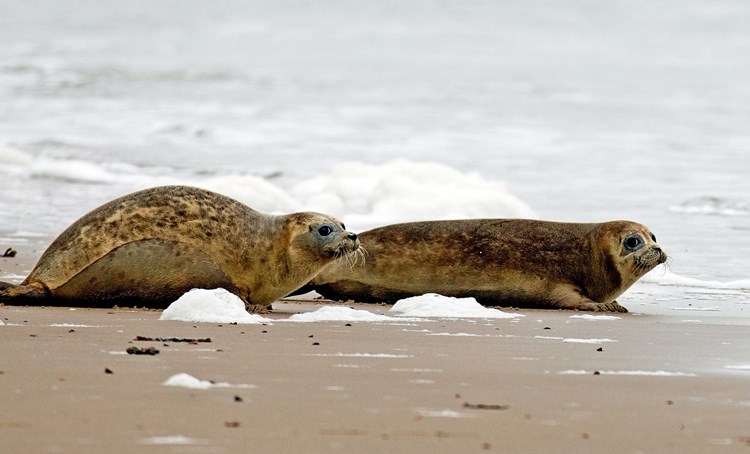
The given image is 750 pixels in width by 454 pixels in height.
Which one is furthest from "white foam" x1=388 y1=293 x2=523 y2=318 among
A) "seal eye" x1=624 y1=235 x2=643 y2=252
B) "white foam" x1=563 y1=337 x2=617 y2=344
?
"seal eye" x1=624 y1=235 x2=643 y2=252

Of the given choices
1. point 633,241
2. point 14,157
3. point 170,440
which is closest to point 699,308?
point 633,241

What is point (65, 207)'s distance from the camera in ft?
53.8

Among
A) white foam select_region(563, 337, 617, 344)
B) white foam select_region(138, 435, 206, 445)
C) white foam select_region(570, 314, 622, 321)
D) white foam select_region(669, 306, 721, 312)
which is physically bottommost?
white foam select_region(138, 435, 206, 445)

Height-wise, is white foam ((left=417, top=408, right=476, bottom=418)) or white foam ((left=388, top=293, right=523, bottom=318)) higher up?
white foam ((left=388, top=293, right=523, bottom=318))

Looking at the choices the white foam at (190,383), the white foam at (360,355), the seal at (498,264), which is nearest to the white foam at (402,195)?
the seal at (498,264)

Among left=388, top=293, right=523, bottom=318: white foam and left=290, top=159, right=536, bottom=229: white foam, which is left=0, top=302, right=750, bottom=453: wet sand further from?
left=290, top=159, right=536, bottom=229: white foam

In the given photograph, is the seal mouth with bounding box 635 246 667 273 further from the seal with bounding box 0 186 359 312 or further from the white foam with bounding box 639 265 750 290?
the seal with bounding box 0 186 359 312

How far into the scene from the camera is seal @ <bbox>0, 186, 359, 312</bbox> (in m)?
7.71

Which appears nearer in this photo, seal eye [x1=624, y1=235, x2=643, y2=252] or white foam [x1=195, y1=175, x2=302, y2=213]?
seal eye [x1=624, y1=235, x2=643, y2=252]

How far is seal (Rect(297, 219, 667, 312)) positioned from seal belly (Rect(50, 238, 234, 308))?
161 centimetres

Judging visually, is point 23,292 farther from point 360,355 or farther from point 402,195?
point 402,195

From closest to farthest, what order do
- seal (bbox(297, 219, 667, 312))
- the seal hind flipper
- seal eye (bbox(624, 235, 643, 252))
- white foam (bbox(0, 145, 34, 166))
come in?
the seal hind flipper
seal (bbox(297, 219, 667, 312))
seal eye (bbox(624, 235, 643, 252))
white foam (bbox(0, 145, 34, 166))

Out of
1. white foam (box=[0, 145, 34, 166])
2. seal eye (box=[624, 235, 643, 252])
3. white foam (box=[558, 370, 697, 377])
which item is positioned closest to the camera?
white foam (box=[558, 370, 697, 377])

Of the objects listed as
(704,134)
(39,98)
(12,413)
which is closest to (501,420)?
(12,413)
